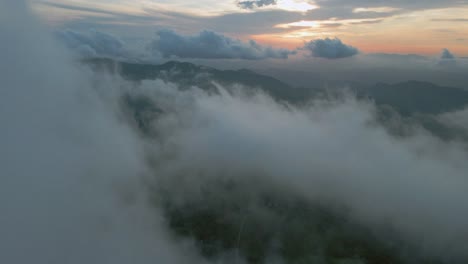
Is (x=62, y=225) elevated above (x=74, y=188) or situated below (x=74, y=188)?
below

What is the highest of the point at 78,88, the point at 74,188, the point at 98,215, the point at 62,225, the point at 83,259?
the point at 78,88

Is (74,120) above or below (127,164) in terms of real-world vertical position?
above

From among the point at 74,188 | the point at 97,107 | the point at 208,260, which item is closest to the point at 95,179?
the point at 74,188

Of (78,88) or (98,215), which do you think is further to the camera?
(98,215)

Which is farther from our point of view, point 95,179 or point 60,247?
point 95,179

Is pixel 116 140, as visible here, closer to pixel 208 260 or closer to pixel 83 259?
pixel 83 259

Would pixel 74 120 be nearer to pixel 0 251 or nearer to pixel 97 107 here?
pixel 97 107

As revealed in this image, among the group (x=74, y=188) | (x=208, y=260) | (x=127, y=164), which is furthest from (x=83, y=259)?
(x=208, y=260)

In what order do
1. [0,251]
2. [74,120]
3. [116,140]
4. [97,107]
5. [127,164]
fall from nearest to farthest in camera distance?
[0,251], [74,120], [97,107], [116,140], [127,164]

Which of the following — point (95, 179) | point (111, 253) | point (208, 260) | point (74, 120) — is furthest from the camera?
point (208, 260)
